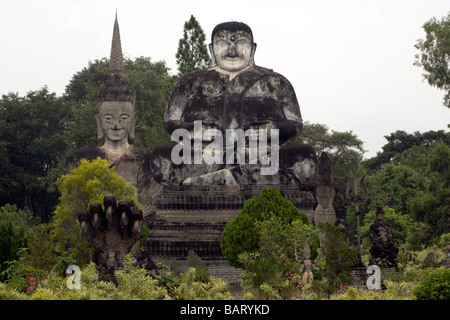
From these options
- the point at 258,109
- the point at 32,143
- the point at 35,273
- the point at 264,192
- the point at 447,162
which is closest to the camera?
the point at 35,273

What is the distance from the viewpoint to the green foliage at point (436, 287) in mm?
12739

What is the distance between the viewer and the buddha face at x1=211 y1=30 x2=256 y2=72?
28.2 m

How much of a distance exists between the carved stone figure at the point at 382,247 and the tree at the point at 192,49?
16.9m

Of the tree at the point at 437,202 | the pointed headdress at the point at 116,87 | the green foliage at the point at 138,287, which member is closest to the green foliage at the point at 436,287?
the green foliage at the point at 138,287

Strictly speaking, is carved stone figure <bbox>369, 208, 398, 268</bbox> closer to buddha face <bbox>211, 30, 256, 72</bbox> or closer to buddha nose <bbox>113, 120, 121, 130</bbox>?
buddha face <bbox>211, 30, 256, 72</bbox>

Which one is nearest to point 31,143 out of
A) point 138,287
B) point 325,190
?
point 325,190

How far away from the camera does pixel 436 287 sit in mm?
12812

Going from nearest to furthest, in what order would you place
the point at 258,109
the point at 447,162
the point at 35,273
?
the point at 35,273
the point at 447,162
the point at 258,109

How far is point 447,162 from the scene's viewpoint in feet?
83.9

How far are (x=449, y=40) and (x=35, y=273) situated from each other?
54.8 ft

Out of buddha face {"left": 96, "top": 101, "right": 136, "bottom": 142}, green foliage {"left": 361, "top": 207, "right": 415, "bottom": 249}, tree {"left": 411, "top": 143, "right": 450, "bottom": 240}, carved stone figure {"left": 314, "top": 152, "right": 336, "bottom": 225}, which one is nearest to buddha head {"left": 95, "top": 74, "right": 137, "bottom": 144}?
buddha face {"left": 96, "top": 101, "right": 136, "bottom": 142}

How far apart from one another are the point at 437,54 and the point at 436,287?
16135 millimetres

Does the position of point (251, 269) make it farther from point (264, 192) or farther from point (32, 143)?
point (32, 143)

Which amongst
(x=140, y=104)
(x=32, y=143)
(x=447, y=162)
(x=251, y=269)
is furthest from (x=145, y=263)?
(x=32, y=143)
